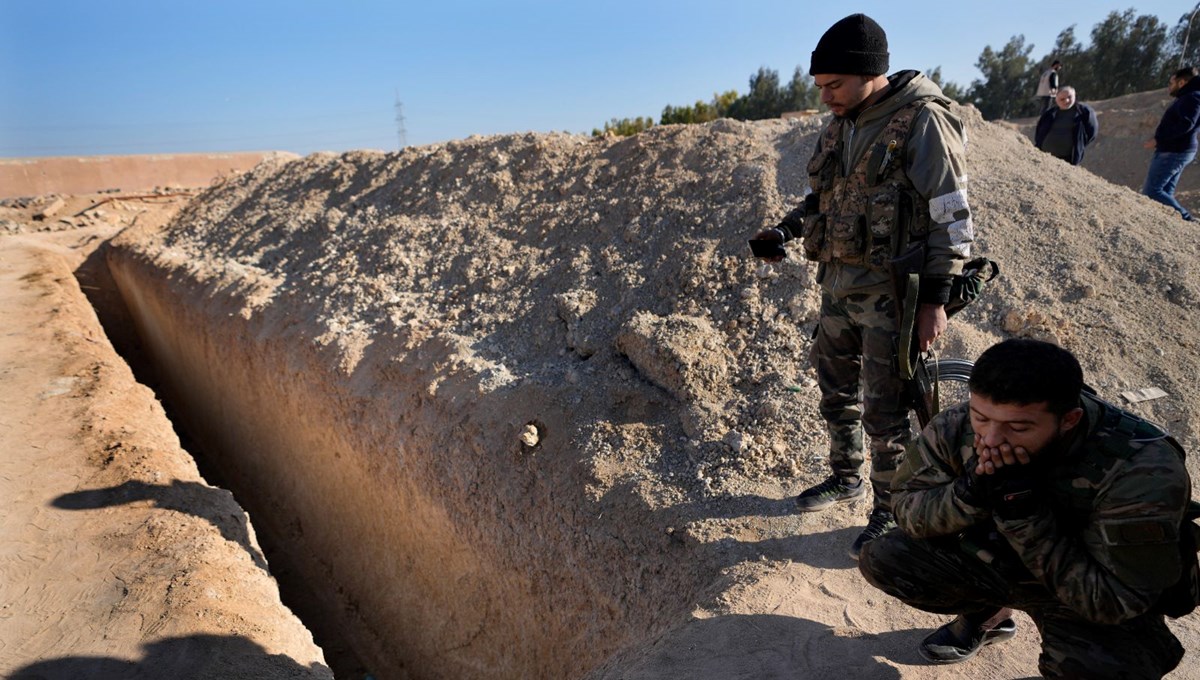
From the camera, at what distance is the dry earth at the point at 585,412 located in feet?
9.46

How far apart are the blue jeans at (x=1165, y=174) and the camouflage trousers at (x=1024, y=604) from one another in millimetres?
5540

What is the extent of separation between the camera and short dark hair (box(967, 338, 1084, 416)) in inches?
64.6

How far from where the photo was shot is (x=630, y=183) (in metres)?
5.63

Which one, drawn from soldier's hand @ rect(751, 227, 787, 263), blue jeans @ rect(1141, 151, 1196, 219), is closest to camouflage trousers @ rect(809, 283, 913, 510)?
soldier's hand @ rect(751, 227, 787, 263)

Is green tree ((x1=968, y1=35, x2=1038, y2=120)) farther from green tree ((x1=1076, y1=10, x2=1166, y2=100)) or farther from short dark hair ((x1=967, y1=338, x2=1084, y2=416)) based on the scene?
short dark hair ((x1=967, y1=338, x2=1084, y2=416))

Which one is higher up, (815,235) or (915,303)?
(815,235)

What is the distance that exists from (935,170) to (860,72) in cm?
42

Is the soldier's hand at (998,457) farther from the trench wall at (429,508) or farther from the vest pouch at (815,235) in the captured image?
the trench wall at (429,508)

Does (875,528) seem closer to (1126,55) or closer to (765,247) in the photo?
(765,247)

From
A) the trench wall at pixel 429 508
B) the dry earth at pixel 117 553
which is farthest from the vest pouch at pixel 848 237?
the dry earth at pixel 117 553

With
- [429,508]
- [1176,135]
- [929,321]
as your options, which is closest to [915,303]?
[929,321]

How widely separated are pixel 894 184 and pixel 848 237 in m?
0.24

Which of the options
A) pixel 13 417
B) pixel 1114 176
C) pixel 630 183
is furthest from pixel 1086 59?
pixel 13 417

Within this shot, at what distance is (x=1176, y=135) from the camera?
226 inches
